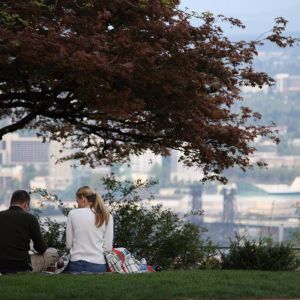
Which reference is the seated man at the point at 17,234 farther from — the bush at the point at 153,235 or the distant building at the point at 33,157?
the distant building at the point at 33,157

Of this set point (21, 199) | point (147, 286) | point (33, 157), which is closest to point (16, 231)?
point (21, 199)

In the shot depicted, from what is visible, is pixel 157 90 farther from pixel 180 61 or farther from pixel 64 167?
pixel 64 167

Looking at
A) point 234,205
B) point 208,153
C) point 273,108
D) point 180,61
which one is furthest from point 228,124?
point 273,108

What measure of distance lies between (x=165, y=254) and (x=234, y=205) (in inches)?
4966

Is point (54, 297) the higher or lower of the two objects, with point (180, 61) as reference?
lower

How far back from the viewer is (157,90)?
487 inches

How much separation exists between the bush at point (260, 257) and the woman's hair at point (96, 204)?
2.64m

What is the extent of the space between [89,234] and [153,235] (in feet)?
12.5

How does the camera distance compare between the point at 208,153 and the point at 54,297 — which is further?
the point at 208,153

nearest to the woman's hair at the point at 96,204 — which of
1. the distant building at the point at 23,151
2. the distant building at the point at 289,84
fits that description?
the distant building at the point at 289,84

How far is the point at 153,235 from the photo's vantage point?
15.4 metres

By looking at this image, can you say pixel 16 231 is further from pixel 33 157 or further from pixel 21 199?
pixel 33 157

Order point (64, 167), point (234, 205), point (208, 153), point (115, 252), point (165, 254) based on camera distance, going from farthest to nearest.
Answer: point (64, 167), point (234, 205), point (165, 254), point (208, 153), point (115, 252)

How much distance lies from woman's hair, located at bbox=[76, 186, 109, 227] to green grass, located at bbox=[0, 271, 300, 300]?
0.69 m
